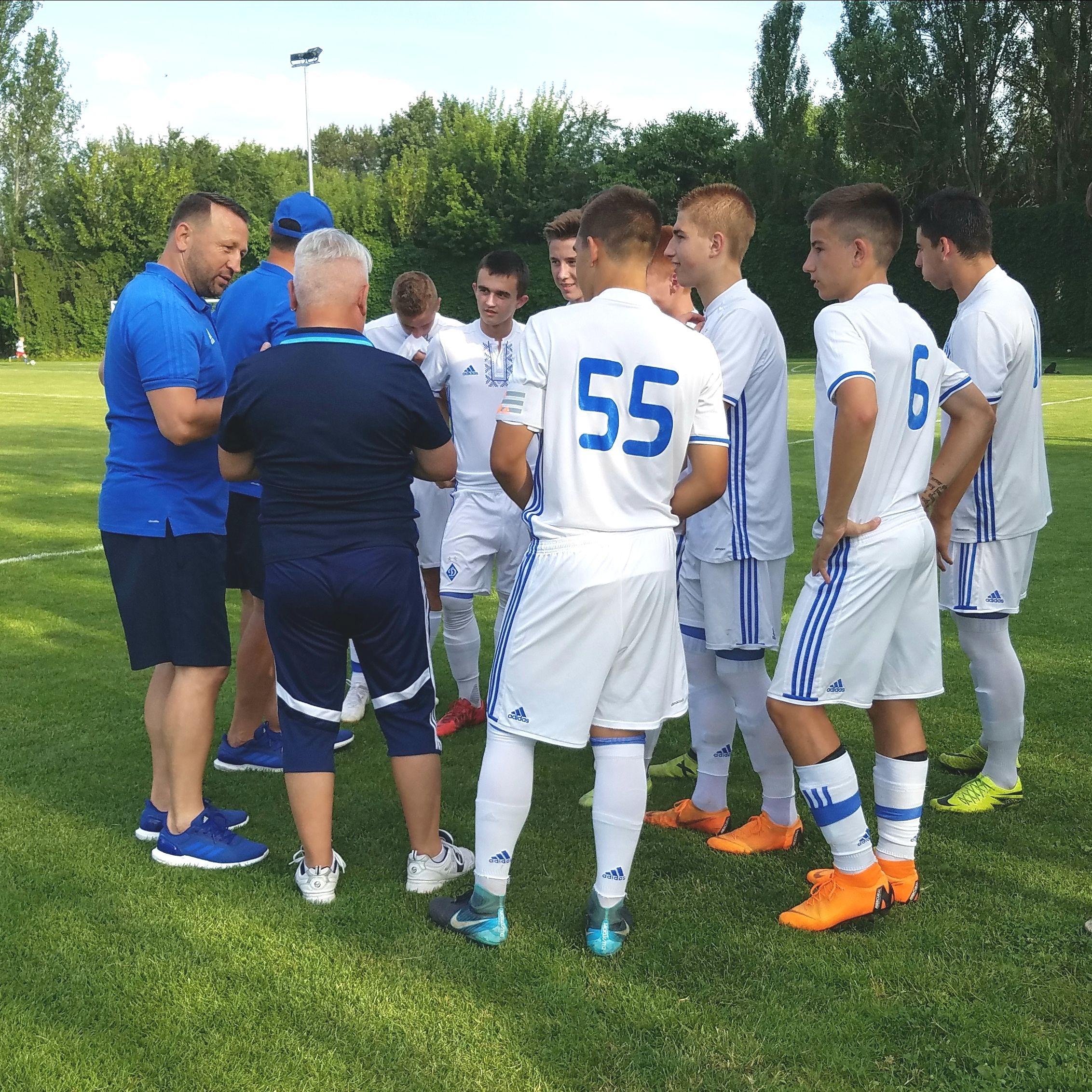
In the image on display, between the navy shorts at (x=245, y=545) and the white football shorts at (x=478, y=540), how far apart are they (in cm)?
99

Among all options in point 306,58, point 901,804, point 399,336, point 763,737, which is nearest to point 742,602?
point 763,737

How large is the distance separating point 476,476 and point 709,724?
188 centimetres

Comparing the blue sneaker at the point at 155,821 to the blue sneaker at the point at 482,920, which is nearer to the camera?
the blue sneaker at the point at 482,920

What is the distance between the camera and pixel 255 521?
4691mm

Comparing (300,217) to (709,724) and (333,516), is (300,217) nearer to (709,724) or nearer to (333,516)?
(333,516)

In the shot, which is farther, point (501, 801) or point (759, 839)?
point (759, 839)

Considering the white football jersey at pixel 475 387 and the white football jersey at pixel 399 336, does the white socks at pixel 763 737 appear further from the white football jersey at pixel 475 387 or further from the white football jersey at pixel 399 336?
the white football jersey at pixel 399 336

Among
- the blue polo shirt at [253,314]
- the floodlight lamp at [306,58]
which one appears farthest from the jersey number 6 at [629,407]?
the floodlight lamp at [306,58]

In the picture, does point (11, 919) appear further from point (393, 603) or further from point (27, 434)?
point (27, 434)

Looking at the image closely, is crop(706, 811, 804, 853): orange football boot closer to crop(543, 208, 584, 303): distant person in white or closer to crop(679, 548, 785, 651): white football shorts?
crop(679, 548, 785, 651): white football shorts

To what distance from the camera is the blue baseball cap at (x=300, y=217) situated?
193 inches

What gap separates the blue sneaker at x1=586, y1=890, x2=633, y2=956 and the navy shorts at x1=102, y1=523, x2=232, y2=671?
169cm

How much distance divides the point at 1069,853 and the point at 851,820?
3.64 feet

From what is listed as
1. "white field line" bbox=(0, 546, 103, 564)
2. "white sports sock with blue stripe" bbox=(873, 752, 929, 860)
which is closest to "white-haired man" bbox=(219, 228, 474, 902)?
"white sports sock with blue stripe" bbox=(873, 752, 929, 860)
